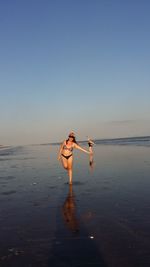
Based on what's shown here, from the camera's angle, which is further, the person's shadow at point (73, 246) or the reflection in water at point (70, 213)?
the reflection in water at point (70, 213)

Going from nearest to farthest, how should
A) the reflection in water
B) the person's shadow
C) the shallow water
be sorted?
the person's shadow → the shallow water → the reflection in water

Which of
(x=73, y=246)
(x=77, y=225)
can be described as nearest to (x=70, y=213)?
(x=77, y=225)

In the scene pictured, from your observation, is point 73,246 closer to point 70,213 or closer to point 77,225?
point 77,225

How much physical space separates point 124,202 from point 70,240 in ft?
11.0

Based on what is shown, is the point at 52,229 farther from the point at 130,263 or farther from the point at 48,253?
the point at 130,263

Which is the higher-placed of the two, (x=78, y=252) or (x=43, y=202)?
(x=43, y=202)

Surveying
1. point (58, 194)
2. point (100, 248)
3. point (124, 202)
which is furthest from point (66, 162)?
point (100, 248)

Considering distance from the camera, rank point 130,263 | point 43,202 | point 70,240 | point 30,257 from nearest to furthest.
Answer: point 130,263 → point 30,257 → point 70,240 → point 43,202

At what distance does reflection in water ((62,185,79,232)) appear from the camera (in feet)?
24.1

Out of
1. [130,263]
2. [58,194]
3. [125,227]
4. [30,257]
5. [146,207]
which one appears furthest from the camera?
[58,194]

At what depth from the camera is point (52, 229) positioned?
7.16 meters

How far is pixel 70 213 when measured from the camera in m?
8.52

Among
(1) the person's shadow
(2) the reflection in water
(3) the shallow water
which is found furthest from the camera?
(2) the reflection in water

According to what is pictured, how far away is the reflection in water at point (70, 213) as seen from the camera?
24.1 ft
